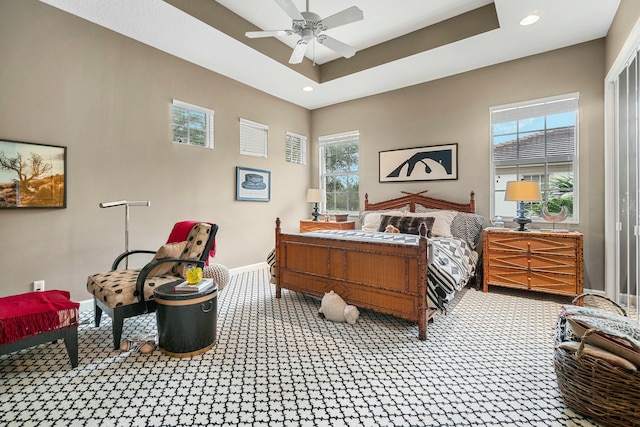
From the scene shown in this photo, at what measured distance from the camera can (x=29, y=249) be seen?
2.92 metres

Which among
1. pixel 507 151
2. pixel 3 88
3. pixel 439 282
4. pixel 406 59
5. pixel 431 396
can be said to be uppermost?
pixel 406 59

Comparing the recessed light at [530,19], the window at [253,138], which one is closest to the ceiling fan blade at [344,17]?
the recessed light at [530,19]

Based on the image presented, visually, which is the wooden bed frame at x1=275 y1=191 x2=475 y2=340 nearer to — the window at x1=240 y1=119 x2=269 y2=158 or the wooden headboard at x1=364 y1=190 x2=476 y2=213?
the window at x1=240 y1=119 x2=269 y2=158

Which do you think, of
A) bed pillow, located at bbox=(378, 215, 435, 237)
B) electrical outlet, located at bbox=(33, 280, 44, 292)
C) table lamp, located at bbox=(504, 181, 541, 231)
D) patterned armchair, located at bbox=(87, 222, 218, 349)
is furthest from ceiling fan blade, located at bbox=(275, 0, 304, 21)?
electrical outlet, located at bbox=(33, 280, 44, 292)

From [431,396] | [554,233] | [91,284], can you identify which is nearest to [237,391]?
[431,396]

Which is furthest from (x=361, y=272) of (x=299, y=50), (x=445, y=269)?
(x=299, y=50)

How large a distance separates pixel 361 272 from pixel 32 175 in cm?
332

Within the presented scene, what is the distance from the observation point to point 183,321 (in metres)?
2.20

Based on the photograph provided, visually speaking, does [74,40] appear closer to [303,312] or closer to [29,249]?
[29,249]

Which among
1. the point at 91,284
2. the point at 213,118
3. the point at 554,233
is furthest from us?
the point at 213,118

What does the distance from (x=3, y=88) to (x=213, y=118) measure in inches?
87.4

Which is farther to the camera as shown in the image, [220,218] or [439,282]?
[220,218]

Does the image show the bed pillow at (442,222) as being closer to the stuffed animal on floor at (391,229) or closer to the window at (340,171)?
the stuffed animal on floor at (391,229)

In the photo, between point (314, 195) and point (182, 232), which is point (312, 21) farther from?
point (314, 195)
